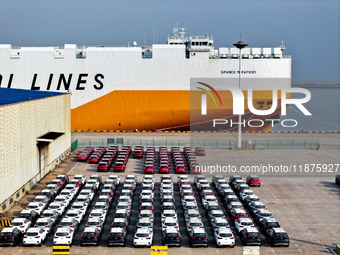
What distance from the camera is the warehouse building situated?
94.2 feet

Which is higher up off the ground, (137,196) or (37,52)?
(37,52)

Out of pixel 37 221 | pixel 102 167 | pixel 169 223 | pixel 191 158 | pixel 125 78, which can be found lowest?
pixel 169 223

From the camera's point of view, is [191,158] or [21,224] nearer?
[21,224]

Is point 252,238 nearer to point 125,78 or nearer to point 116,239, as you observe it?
point 116,239

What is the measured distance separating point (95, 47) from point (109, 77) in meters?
5.03

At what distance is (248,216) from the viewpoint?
27922mm

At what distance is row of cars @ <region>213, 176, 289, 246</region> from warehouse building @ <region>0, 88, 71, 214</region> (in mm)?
14091

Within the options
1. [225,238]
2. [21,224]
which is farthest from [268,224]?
[21,224]

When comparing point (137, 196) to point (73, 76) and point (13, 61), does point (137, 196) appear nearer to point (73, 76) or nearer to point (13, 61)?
point (73, 76)

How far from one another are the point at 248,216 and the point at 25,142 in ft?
54.6

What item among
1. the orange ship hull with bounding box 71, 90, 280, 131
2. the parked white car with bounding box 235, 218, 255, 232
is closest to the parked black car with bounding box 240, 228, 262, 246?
the parked white car with bounding box 235, 218, 255, 232

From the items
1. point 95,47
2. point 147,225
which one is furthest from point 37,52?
point 147,225

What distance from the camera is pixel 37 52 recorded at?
214 feet

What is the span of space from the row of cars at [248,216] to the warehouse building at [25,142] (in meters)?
14.1
